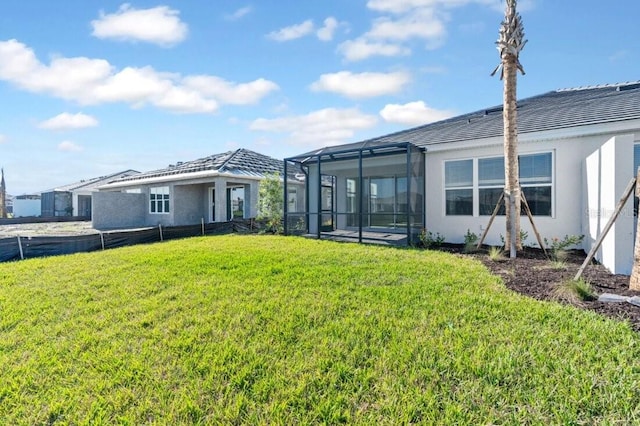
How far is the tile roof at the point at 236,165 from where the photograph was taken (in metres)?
17.6

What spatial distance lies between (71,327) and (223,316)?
196 centimetres

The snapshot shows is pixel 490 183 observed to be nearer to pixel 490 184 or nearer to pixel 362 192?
pixel 490 184

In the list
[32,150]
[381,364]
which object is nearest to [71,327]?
[381,364]

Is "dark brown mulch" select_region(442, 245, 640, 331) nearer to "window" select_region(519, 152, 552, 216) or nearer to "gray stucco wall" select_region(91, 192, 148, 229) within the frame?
"window" select_region(519, 152, 552, 216)

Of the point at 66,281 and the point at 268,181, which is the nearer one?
the point at 66,281

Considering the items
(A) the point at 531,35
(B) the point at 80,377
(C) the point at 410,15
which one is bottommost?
(B) the point at 80,377

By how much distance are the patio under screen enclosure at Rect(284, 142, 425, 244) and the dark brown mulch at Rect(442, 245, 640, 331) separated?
350 centimetres

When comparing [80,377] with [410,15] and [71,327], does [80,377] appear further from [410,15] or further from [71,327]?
[410,15]

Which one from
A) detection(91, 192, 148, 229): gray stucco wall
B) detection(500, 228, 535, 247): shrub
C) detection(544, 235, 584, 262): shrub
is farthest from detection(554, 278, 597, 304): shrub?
detection(91, 192, 148, 229): gray stucco wall

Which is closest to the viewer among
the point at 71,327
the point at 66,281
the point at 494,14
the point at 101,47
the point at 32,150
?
the point at 71,327

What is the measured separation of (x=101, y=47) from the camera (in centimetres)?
1062

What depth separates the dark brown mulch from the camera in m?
4.08

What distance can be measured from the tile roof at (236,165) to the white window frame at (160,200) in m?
0.92

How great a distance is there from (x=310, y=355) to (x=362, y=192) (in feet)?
33.5
